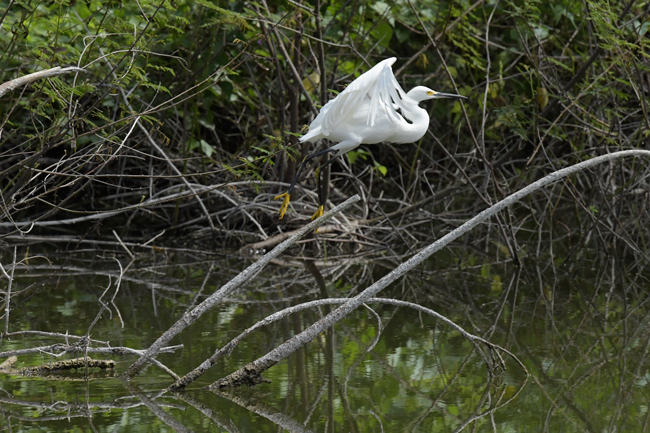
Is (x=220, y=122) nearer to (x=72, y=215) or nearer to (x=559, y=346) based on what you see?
(x=72, y=215)

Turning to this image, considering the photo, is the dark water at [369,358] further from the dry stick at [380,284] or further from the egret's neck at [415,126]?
the egret's neck at [415,126]

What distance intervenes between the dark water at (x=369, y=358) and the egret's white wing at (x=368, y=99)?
1.13 meters

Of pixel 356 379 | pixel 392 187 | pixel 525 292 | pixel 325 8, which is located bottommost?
pixel 392 187

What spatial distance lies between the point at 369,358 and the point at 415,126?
1.58 m

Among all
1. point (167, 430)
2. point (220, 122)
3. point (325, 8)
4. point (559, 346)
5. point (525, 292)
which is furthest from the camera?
point (220, 122)

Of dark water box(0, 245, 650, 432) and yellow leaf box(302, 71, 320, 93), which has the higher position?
yellow leaf box(302, 71, 320, 93)

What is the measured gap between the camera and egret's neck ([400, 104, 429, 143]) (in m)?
4.58

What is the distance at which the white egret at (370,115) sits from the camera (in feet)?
13.6

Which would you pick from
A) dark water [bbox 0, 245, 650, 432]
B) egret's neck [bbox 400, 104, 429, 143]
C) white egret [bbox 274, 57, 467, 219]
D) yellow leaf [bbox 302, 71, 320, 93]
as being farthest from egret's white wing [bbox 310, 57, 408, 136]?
yellow leaf [bbox 302, 71, 320, 93]

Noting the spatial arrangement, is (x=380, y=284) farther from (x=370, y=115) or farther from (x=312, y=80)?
(x=312, y=80)

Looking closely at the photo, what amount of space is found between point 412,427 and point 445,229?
14.9 ft

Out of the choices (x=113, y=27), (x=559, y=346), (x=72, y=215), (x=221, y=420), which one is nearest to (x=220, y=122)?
(x=72, y=215)

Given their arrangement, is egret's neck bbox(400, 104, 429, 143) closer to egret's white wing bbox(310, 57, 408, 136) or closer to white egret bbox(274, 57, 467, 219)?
white egret bbox(274, 57, 467, 219)

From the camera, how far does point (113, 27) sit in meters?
4.11
